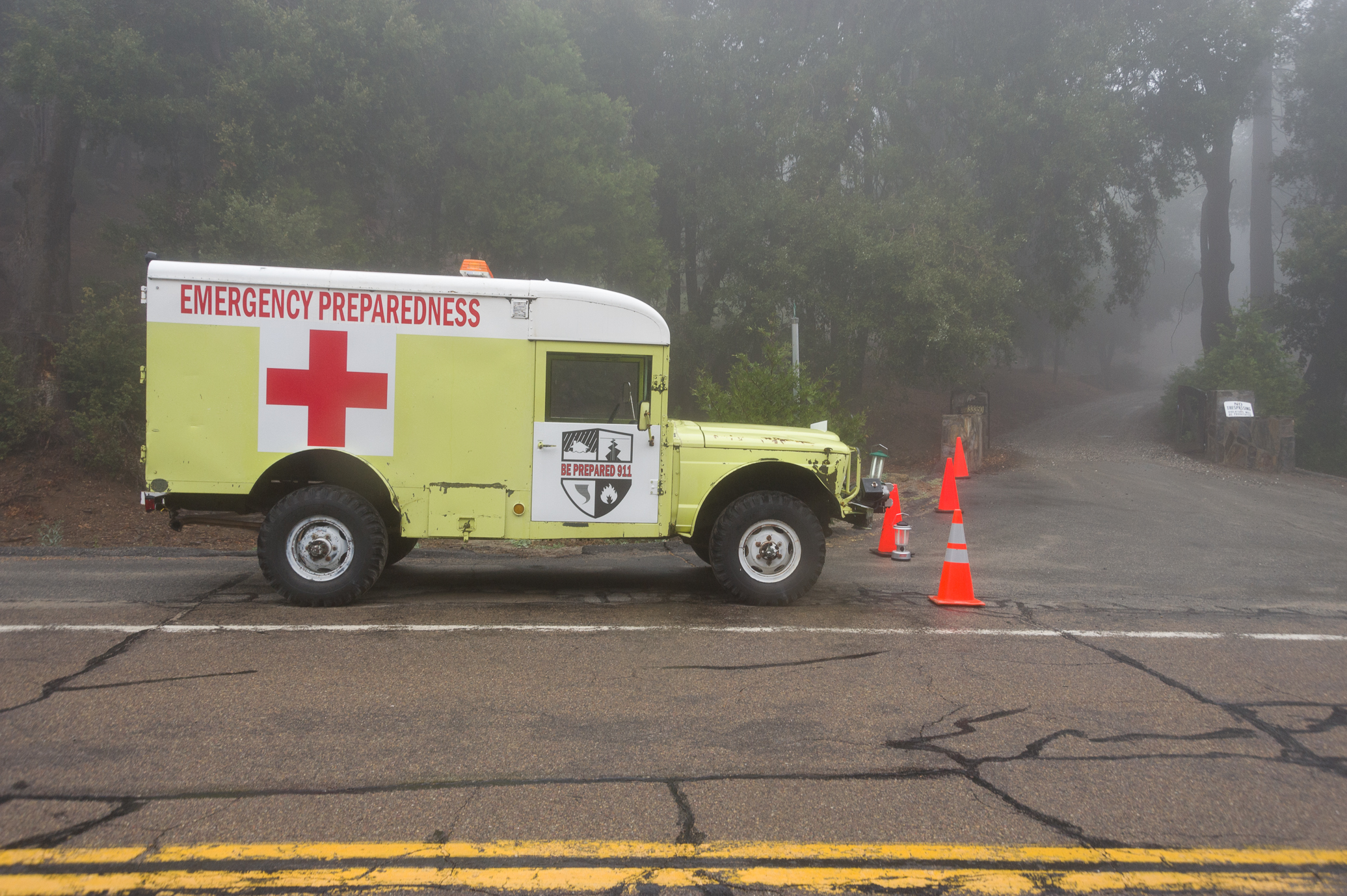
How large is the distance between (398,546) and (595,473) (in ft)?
7.13

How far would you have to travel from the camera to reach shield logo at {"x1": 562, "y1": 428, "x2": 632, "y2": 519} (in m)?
7.28

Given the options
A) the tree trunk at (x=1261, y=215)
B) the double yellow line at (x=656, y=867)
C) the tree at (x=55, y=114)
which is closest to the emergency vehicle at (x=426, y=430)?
the double yellow line at (x=656, y=867)

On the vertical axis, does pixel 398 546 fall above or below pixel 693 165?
below

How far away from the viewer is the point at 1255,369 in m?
22.7

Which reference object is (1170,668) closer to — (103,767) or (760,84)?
(103,767)

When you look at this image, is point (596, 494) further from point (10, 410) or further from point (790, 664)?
point (10, 410)

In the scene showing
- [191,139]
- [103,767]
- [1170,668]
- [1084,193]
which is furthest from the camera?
[1084,193]

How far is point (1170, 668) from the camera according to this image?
580 centimetres

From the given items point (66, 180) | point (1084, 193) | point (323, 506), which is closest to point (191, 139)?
point (66, 180)

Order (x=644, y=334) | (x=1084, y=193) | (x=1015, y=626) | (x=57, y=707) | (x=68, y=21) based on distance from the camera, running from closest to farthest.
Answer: (x=57, y=707)
(x=1015, y=626)
(x=644, y=334)
(x=68, y=21)
(x=1084, y=193)

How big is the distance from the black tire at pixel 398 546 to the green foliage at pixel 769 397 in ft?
16.4

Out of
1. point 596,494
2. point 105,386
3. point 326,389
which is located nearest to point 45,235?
point 105,386

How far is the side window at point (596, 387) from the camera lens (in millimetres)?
7258

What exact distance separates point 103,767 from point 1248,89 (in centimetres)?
3340
